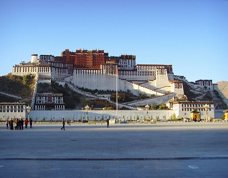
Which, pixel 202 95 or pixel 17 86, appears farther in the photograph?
pixel 202 95

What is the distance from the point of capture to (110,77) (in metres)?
94.1

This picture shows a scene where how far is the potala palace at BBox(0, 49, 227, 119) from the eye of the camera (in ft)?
246

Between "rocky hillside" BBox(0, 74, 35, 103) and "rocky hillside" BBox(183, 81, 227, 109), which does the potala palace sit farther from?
"rocky hillside" BBox(0, 74, 35, 103)

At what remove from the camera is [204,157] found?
453 inches

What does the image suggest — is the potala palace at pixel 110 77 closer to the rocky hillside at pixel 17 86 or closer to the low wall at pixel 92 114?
the rocky hillside at pixel 17 86

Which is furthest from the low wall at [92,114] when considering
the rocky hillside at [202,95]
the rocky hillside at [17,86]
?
the rocky hillside at [202,95]

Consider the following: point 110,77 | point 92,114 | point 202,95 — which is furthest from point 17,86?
point 202,95

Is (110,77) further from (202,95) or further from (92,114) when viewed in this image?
(202,95)

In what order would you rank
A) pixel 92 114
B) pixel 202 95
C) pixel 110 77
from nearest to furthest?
pixel 92 114, pixel 110 77, pixel 202 95

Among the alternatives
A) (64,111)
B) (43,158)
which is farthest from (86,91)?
(43,158)

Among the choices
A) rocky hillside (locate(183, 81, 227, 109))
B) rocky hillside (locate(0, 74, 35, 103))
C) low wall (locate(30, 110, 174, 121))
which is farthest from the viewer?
rocky hillside (locate(183, 81, 227, 109))

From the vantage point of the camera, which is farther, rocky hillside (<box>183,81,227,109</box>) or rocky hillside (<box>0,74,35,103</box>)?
rocky hillside (<box>183,81,227,109</box>)

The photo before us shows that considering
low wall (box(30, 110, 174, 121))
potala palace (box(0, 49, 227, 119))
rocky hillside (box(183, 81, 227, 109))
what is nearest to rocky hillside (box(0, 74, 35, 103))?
potala palace (box(0, 49, 227, 119))

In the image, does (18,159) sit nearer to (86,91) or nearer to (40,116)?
(40,116)
